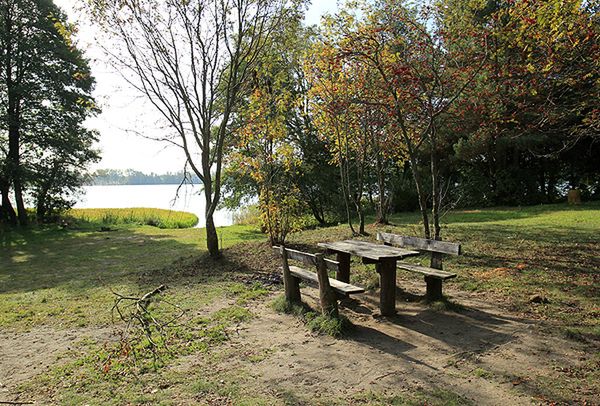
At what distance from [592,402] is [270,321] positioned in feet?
10.8

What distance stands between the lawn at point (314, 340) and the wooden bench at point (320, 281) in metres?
0.33

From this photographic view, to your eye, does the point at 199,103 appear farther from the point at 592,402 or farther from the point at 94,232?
the point at 94,232

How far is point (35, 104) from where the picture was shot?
18.8 metres

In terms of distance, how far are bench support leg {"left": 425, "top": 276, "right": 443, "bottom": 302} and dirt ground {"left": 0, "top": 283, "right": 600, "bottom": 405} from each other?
7.2 inches

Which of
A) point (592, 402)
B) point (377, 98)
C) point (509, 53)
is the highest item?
point (509, 53)

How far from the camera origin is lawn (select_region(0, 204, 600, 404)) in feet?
10.9

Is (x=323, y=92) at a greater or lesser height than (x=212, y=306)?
greater

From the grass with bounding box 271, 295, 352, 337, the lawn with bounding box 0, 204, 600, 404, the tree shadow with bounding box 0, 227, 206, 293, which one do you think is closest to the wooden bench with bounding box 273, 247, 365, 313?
the grass with bounding box 271, 295, 352, 337

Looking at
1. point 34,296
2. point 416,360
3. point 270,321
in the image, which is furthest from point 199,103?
point 416,360

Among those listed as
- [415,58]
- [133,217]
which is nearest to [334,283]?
[415,58]

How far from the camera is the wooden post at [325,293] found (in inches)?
187

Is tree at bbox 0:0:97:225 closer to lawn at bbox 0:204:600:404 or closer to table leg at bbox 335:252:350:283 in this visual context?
lawn at bbox 0:204:600:404

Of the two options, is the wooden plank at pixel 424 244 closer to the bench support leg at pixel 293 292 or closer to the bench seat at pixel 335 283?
the bench seat at pixel 335 283

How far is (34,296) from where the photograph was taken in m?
7.58
